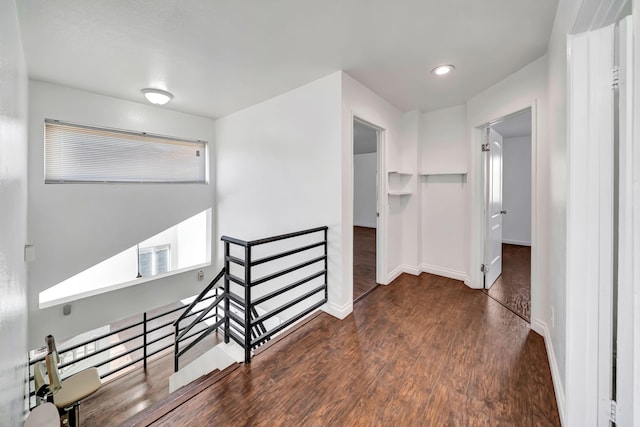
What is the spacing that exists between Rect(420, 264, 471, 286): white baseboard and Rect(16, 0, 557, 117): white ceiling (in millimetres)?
2316

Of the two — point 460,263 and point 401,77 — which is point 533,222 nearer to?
point 460,263

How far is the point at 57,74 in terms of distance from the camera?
8.27ft

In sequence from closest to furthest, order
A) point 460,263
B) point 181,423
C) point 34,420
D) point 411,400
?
point 34,420 < point 181,423 < point 411,400 < point 460,263

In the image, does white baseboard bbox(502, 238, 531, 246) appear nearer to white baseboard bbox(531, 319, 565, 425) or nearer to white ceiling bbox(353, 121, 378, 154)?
white ceiling bbox(353, 121, 378, 154)

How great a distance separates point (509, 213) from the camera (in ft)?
18.6

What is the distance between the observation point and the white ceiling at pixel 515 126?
160 inches

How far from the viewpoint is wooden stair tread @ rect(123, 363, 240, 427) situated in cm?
137

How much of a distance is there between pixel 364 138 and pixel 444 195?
279 cm

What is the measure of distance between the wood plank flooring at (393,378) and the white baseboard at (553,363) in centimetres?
5

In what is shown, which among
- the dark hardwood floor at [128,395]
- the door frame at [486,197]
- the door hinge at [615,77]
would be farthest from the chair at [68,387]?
the door frame at [486,197]

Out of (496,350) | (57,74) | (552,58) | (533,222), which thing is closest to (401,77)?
(552,58)

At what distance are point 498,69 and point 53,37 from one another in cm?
377

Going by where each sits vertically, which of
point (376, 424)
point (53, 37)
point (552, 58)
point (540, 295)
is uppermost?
point (53, 37)

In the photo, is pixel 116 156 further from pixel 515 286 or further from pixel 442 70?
pixel 515 286
